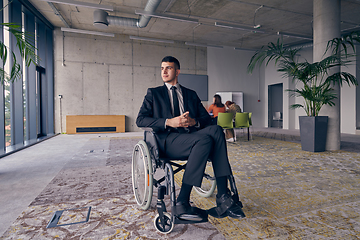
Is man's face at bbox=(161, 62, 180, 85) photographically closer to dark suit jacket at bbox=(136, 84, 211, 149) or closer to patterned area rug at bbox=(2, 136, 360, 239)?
dark suit jacket at bbox=(136, 84, 211, 149)

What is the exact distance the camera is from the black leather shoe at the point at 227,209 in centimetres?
130

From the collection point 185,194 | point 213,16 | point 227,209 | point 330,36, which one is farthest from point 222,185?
point 213,16

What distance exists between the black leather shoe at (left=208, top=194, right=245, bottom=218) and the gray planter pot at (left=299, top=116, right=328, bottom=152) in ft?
11.7

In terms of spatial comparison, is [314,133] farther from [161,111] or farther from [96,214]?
[96,214]

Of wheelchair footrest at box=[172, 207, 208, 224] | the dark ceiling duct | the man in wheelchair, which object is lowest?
wheelchair footrest at box=[172, 207, 208, 224]

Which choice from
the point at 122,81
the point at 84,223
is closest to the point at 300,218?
the point at 84,223

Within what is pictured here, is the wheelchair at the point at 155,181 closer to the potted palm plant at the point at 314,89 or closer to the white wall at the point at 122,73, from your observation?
the potted palm plant at the point at 314,89

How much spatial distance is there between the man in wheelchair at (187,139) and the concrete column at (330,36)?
3824mm

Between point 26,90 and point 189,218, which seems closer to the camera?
point 189,218

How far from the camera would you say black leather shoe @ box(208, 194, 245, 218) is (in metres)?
1.30

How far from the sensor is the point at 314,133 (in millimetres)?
4145

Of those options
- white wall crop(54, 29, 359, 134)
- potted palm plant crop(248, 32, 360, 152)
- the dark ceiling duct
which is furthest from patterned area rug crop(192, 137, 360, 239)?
white wall crop(54, 29, 359, 134)

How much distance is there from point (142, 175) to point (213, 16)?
696cm

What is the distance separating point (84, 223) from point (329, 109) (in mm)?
4792
